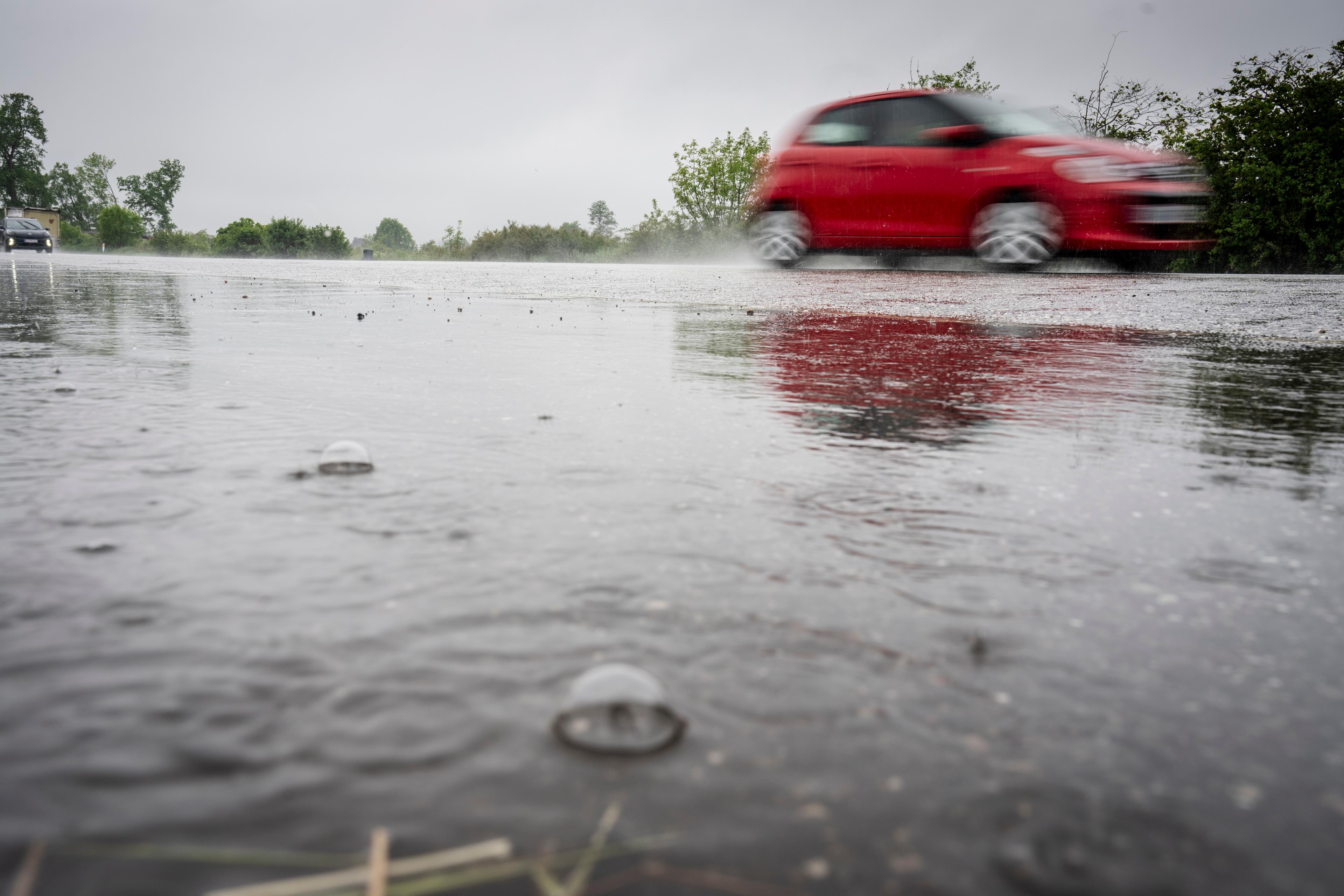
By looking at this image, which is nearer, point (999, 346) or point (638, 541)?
point (638, 541)

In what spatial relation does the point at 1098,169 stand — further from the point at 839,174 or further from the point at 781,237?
the point at 781,237

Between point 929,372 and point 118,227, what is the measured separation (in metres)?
93.6

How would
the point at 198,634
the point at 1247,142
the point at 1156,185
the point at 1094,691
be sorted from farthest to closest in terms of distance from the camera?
the point at 1247,142 → the point at 1156,185 → the point at 198,634 → the point at 1094,691

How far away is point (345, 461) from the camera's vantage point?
2.07 metres

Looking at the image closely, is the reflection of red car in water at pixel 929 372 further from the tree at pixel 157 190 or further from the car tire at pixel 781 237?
the tree at pixel 157 190

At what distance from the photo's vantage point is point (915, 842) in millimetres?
832

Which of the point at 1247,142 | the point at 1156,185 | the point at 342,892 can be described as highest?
the point at 1247,142

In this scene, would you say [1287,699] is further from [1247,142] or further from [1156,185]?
[1247,142]

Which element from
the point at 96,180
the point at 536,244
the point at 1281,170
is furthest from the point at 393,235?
the point at 1281,170

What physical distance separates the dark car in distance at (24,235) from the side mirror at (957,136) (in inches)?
1386

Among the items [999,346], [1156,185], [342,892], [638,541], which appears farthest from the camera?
[1156,185]

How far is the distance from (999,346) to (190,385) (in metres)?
3.84

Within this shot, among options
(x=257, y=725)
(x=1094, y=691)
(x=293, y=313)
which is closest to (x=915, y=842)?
(x=1094, y=691)

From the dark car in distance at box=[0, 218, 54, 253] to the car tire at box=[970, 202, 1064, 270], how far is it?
3569 cm
